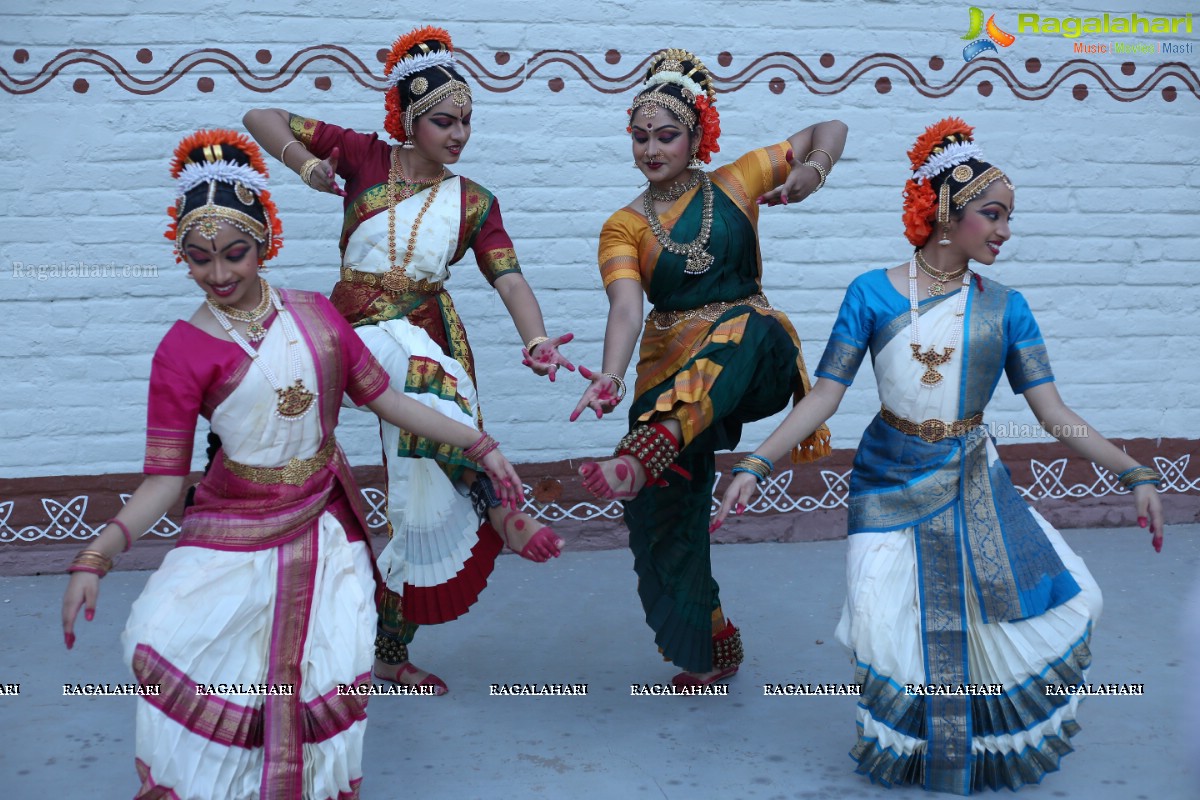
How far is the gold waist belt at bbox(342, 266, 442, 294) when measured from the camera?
4.32 meters

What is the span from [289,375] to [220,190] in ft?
1.62

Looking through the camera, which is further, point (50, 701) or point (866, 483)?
point (50, 701)

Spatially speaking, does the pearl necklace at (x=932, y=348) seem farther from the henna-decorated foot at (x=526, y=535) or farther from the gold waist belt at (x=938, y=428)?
the henna-decorated foot at (x=526, y=535)

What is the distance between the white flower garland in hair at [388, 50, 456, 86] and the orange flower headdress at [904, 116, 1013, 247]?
1.56 meters

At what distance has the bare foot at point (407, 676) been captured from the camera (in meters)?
4.44

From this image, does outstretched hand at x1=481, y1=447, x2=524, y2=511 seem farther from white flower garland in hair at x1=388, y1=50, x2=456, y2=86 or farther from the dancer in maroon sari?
white flower garland in hair at x1=388, y1=50, x2=456, y2=86

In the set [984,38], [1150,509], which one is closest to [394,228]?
[1150,509]

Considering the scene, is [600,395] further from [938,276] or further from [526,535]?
[938,276]

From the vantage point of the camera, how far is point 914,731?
3646mm

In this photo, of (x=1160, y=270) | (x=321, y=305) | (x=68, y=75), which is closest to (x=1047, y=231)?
(x=1160, y=270)

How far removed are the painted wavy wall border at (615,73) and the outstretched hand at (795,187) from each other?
1.69 m

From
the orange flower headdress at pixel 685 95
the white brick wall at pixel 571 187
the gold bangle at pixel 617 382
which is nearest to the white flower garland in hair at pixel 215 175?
the gold bangle at pixel 617 382

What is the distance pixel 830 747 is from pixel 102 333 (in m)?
3.59

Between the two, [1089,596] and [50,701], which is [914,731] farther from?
[50,701]
